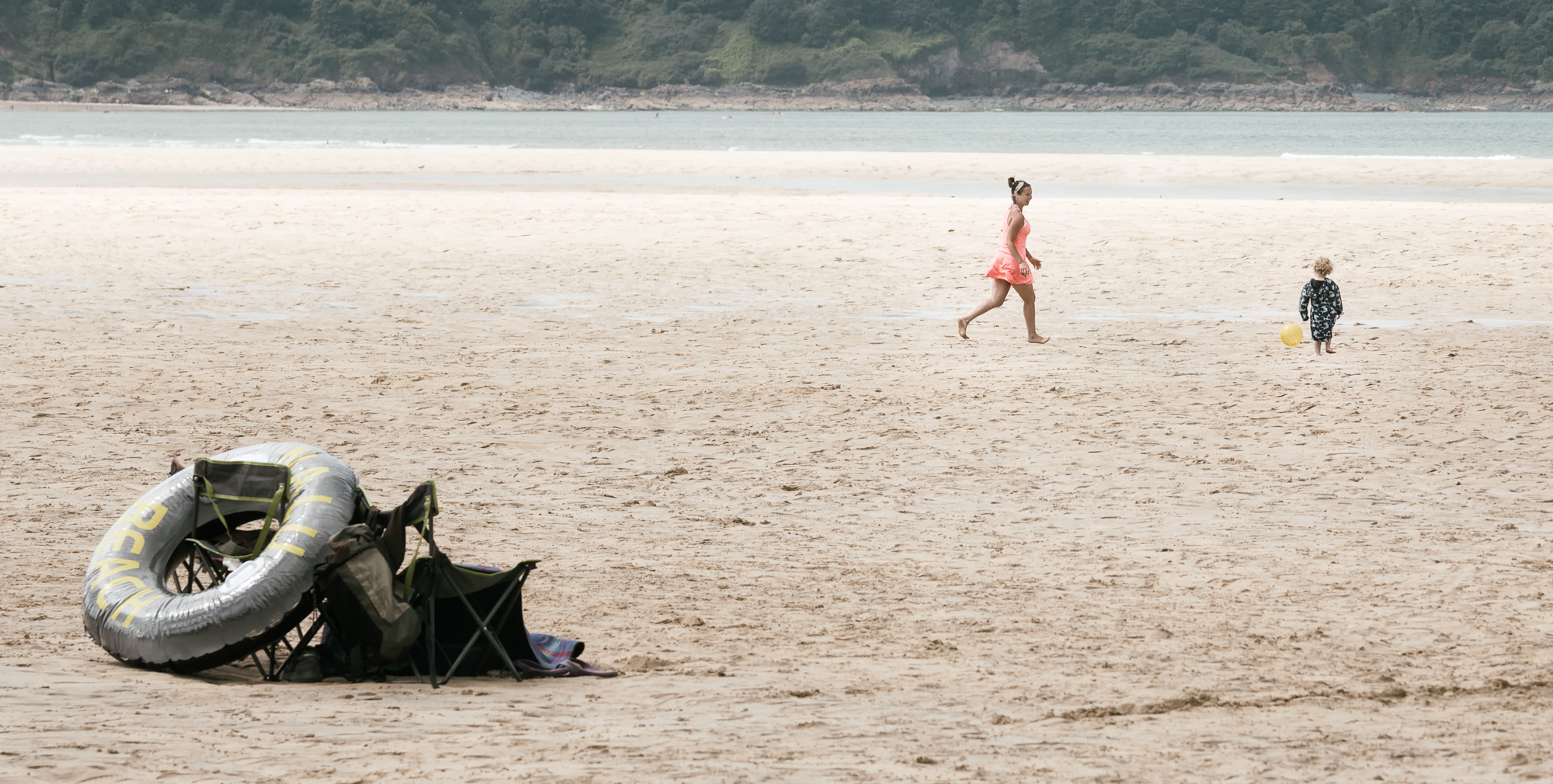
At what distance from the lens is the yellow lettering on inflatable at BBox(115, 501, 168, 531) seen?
4965 millimetres

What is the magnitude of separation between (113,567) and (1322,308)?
863cm

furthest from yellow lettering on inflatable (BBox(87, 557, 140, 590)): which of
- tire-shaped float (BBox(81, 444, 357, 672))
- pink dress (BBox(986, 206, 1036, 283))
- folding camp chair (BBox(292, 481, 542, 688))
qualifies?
pink dress (BBox(986, 206, 1036, 283))

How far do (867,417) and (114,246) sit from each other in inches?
435

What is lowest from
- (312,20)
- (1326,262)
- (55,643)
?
(55,643)

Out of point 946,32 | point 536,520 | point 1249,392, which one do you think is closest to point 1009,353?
point 1249,392

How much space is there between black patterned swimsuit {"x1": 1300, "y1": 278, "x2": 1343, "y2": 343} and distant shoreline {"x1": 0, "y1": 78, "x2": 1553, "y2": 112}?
145775 millimetres

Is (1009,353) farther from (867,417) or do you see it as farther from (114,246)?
(114,246)

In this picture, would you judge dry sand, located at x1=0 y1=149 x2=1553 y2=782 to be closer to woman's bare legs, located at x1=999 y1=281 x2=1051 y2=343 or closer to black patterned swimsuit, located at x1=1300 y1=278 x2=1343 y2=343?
black patterned swimsuit, located at x1=1300 y1=278 x2=1343 y2=343

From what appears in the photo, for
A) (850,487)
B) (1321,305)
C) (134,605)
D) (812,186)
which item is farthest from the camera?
(812,186)

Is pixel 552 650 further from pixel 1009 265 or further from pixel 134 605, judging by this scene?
pixel 1009 265

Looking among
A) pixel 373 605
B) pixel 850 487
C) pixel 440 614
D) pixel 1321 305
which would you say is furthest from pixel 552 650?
pixel 1321 305

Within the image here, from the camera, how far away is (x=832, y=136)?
7750cm

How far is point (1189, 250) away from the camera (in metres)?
16.0

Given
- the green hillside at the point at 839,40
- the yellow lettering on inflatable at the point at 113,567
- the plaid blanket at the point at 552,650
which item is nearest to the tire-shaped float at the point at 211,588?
the yellow lettering on inflatable at the point at 113,567
